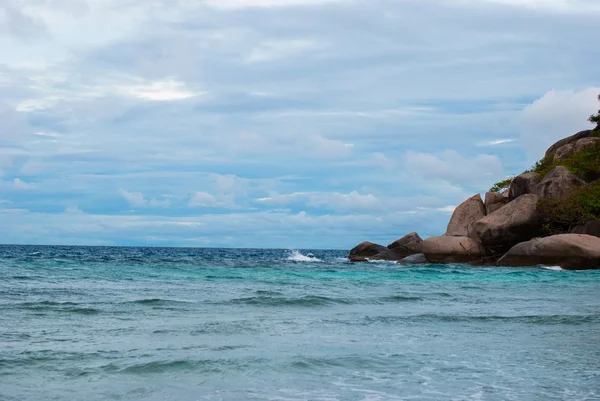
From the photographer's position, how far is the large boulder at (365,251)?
155ft

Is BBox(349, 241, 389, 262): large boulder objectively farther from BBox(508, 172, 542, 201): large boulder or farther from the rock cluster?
BBox(508, 172, 542, 201): large boulder

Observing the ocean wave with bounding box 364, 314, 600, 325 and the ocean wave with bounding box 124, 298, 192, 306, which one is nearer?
the ocean wave with bounding box 364, 314, 600, 325

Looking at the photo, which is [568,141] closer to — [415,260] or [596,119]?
[596,119]

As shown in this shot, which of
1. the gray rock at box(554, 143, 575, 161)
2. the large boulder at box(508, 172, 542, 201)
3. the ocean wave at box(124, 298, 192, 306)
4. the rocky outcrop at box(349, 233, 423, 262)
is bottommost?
the ocean wave at box(124, 298, 192, 306)

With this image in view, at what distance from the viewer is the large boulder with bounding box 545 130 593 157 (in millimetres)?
49969

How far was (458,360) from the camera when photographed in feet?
30.3

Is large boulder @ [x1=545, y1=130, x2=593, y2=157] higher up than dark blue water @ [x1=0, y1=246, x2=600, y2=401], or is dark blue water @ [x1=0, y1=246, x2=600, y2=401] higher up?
large boulder @ [x1=545, y1=130, x2=593, y2=157]

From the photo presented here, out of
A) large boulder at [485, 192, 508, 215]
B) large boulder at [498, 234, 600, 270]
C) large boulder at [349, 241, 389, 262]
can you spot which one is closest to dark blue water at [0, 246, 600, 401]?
large boulder at [498, 234, 600, 270]

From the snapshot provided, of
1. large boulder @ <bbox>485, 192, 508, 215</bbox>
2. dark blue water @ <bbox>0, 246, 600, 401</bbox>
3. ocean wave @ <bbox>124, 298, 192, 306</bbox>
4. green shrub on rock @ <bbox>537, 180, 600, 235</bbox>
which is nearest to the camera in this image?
dark blue water @ <bbox>0, 246, 600, 401</bbox>

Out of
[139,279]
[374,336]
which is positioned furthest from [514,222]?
[374,336]

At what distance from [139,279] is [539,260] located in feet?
68.8

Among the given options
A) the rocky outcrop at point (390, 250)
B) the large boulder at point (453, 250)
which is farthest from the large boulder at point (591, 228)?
the rocky outcrop at point (390, 250)

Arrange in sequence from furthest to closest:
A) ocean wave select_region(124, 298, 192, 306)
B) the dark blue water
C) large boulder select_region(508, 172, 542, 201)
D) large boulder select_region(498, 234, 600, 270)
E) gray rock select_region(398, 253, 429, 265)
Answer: large boulder select_region(508, 172, 542, 201) → gray rock select_region(398, 253, 429, 265) → large boulder select_region(498, 234, 600, 270) → ocean wave select_region(124, 298, 192, 306) → the dark blue water

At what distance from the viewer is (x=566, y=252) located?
33.8 meters
